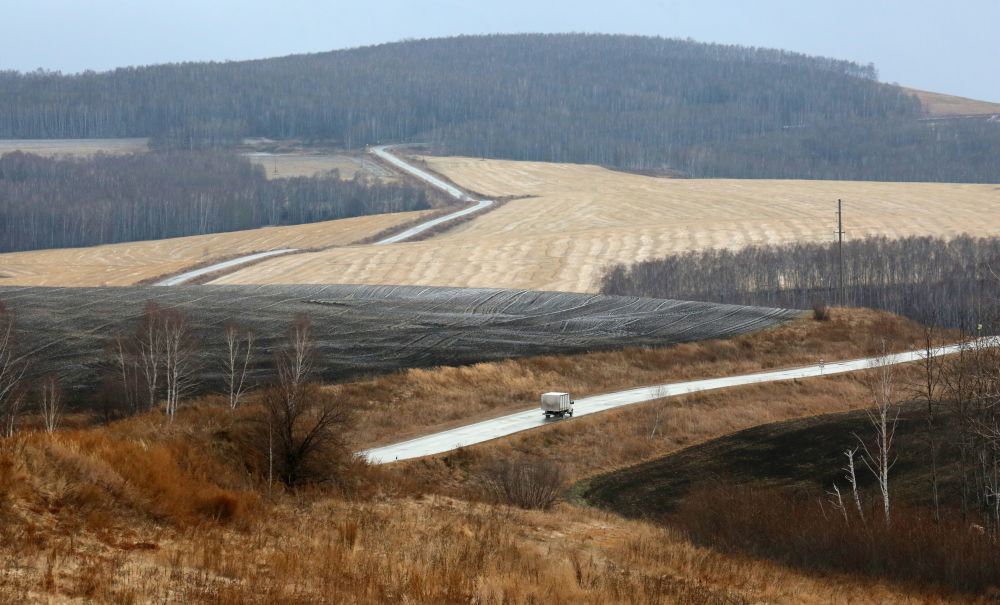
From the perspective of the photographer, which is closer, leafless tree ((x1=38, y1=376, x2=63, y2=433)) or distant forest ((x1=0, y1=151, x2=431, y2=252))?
leafless tree ((x1=38, y1=376, x2=63, y2=433))

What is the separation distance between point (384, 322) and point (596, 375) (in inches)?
524

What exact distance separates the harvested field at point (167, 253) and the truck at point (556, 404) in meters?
66.0

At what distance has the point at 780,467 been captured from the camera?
3925cm

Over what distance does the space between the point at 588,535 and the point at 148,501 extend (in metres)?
10.3

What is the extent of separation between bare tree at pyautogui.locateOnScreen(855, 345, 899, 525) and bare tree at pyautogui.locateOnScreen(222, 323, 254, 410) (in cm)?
2210

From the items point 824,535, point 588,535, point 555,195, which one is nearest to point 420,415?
point 588,535

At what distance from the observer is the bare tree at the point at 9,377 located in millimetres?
38000

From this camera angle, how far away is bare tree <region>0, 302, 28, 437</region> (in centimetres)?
3800

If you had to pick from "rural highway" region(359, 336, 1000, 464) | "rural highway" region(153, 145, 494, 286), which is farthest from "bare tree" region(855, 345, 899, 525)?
"rural highway" region(153, 145, 494, 286)

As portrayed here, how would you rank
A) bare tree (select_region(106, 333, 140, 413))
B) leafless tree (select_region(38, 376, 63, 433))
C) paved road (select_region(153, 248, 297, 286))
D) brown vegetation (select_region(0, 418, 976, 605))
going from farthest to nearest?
paved road (select_region(153, 248, 297, 286)) < bare tree (select_region(106, 333, 140, 413)) < leafless tree (select_region(38, 376, 63, 433)) < brown vegetation (select_region(0, 418, 976, 605))

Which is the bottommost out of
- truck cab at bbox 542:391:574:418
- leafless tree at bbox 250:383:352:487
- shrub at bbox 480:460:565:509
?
truck cab at bbox 542:391:574:418

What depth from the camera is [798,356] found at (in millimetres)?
62812

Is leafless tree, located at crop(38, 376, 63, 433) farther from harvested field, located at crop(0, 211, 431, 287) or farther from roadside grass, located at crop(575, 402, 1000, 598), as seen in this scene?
harvested field, located at crop(0, 211, 431, 287)

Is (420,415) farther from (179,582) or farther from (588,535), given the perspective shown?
(179,582)
